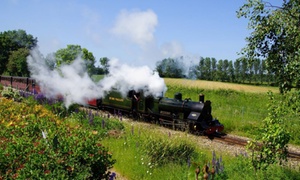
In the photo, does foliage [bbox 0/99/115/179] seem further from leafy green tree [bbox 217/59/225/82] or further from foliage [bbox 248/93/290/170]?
leafy green tree [bbox 217/59/225/82]

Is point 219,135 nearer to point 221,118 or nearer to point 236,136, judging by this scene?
point 236,136

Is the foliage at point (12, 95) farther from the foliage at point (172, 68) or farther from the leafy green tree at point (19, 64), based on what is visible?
the leafy green tree at point (19, 64)

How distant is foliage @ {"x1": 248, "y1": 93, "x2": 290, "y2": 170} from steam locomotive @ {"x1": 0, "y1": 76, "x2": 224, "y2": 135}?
6255 millimetres

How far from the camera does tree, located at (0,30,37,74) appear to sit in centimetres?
6569

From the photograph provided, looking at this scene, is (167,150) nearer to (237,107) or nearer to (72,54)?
(237,107)

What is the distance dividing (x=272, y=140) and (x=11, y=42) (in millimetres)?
74018

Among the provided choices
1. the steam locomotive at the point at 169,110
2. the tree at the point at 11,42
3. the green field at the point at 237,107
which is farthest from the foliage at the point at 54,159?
the tree at the point at 11,42

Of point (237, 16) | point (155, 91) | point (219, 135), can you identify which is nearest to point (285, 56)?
point (237, 16)

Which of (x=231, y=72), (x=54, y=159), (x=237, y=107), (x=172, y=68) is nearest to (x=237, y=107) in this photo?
(x=237, y=107)

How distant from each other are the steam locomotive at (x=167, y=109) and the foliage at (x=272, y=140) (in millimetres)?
6255

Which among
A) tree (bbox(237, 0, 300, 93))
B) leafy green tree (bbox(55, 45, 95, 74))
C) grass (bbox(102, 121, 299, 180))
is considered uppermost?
leafy green tree (bbox(55, 45, 95, 74))

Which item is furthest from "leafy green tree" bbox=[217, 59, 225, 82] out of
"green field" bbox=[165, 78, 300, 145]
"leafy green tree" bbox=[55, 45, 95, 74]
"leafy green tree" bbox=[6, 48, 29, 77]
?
"leafy green tree" bbox=[6, 48, 29, 77]

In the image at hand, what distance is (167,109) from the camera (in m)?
15.8

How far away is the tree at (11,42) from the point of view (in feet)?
216
